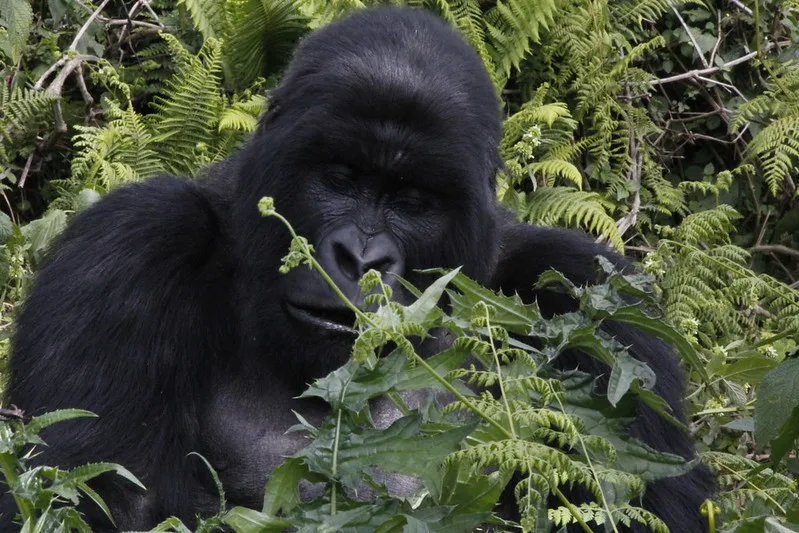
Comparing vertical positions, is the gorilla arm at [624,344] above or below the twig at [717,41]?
above

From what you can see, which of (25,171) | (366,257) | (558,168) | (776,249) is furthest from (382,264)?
(776,249)

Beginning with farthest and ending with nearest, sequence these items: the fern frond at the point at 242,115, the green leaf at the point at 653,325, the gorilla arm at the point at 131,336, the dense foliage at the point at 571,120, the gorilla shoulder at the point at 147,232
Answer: the fern frond at the point at 242,115, the dense foliage at the point at 571,120, the gorilla shoulder at the point at 147,232, the gorilla arm at the point at 131,336, the green leaf at the point at 653,325

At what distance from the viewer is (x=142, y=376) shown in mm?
3109

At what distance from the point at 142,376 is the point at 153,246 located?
0.38 meters

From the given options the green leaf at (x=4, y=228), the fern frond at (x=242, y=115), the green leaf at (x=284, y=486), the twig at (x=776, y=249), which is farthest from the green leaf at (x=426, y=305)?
the twig at (x=776, y=249)

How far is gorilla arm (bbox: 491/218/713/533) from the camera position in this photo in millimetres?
3283

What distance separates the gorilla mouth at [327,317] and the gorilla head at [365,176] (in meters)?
0.02

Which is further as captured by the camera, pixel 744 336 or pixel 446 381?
pixel 744 336

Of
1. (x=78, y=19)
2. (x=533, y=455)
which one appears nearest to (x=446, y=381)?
(x=533, y=455)

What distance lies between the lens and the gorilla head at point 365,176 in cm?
310

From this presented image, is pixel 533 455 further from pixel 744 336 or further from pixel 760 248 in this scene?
pixel 760 248

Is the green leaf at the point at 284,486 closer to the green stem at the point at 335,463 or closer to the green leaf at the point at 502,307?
the green stem at the point at 335,463

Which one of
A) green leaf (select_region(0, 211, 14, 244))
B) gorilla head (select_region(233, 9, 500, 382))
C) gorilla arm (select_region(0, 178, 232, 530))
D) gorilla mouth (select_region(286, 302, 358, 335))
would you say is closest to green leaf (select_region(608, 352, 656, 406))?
gorilla mouth (select_region(286, 302, 358, 335))

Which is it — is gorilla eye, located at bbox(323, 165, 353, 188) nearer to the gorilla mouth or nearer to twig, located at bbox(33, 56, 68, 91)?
the gorilla mouth
